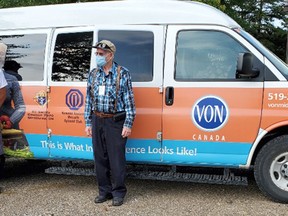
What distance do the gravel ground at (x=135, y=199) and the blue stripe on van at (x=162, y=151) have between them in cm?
50

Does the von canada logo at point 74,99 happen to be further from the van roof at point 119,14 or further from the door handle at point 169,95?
the door handle at point 169,95

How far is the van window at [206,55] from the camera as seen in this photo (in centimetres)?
532

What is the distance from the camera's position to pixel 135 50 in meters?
5.61

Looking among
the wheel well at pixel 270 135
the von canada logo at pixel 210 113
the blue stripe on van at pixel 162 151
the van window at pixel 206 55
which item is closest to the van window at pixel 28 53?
the blue stripe on van at pixel 162 151

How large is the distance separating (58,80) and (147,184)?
1899mm

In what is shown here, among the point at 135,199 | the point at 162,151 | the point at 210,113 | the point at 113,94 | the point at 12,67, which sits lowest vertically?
the point at 135,199

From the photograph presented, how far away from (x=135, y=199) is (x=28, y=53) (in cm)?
242

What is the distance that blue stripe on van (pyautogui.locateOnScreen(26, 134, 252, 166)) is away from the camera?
5328mm

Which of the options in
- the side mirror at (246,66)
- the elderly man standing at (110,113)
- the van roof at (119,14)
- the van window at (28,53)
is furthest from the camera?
the van window at (28,53)

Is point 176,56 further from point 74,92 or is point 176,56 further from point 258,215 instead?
point 258,215

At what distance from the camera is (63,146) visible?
5.83m

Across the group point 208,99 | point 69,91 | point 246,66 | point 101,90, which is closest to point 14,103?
point 69,91

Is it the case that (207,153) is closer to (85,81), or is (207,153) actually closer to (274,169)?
(274,169)

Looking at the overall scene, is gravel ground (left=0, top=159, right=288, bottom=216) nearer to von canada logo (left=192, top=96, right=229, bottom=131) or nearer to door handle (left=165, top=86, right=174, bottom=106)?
von canada logo (left=192, top=96, right=229, bottom=131)
